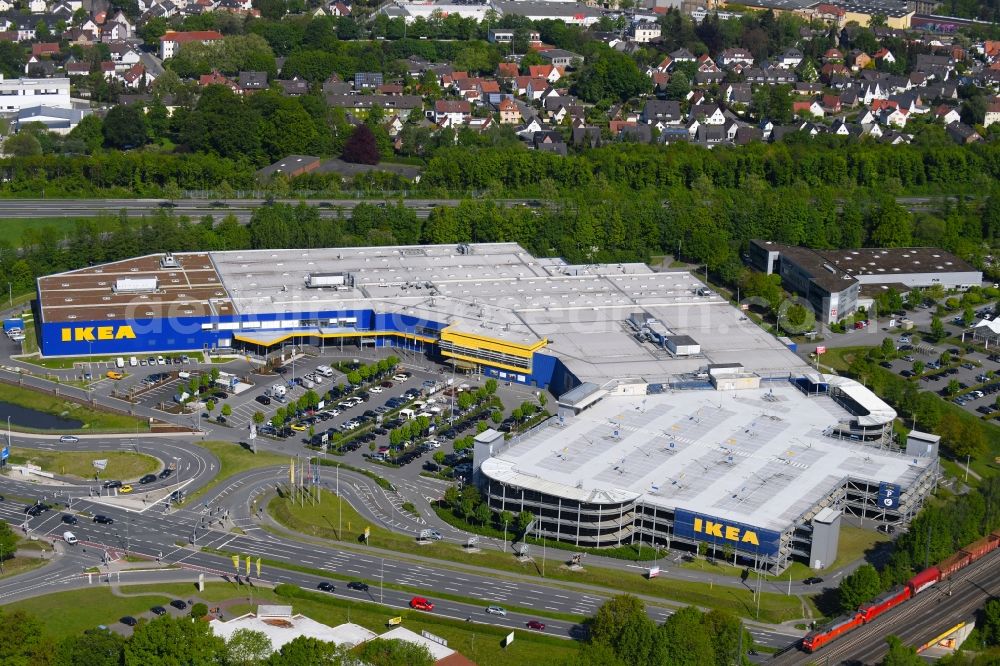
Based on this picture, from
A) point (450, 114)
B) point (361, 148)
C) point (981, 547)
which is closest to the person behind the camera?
point (981, 547)

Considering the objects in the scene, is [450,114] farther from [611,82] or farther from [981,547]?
[981,547]

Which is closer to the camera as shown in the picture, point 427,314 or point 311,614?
point 311,614

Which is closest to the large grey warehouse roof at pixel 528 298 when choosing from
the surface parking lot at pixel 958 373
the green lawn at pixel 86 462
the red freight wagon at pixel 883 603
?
the surface parking lot at pixel 958 373

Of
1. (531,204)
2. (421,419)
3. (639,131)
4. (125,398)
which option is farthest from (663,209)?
(125,398)

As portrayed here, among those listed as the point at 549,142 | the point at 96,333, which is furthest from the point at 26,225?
the point at 549,142

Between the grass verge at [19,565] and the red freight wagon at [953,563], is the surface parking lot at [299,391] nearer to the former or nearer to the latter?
the grass verge at [19,565]
